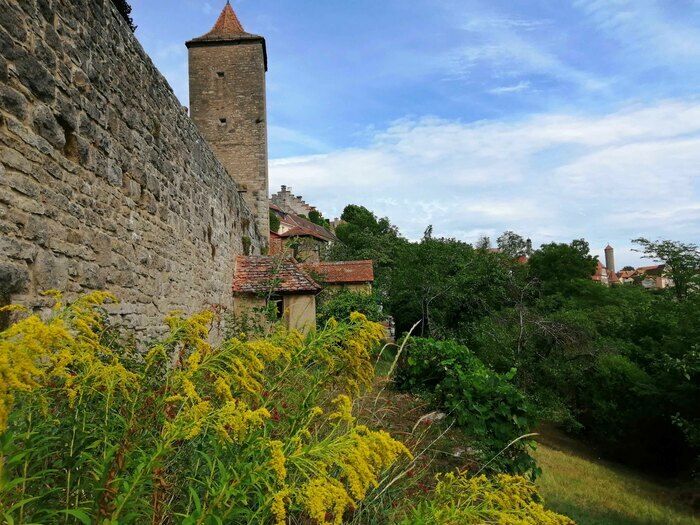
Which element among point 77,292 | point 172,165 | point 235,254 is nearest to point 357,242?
point 235,254

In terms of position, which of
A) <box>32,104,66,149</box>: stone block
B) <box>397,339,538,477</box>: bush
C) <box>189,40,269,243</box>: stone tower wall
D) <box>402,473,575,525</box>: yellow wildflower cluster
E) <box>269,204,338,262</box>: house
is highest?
<box>189,40,269,243</box>: stone tower wall

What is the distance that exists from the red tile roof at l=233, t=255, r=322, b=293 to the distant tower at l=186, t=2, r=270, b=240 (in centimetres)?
506

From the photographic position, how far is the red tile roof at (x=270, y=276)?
1076cm

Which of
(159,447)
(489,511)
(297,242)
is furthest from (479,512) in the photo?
(297,242)

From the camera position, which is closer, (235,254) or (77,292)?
(77,292)

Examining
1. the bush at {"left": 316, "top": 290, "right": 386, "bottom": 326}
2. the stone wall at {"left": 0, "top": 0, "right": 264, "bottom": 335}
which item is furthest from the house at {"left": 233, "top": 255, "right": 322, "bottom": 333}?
the bush at {"left": 316, "top": 290, "right": 386, "bottom": 326}

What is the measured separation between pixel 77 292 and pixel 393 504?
10.3 ft

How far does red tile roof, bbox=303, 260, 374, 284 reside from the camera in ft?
72.5

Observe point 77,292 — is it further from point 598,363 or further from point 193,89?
point 598,363

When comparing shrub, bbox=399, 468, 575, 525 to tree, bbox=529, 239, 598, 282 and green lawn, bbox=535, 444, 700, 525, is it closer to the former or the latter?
green lawn, bbox=535, 444, 700, 525

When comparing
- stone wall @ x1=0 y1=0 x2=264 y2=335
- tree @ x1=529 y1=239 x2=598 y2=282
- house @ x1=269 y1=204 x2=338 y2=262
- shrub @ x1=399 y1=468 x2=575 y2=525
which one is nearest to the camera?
shrub @ x1=399 y1=468 x2=575 y2=525

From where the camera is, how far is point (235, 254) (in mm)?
12133

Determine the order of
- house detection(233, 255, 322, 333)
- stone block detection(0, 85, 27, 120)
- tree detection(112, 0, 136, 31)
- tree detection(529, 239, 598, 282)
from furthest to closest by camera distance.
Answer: tree detection(529, 239, 598, 282) < tree detection(112, 0, 136, 31) < house detection(233, 255, 322, 333) < stone block detection(0, 85, 27, 120)

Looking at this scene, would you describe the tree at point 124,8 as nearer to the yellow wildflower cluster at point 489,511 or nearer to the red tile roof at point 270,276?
the red tile roof at point 270,276
